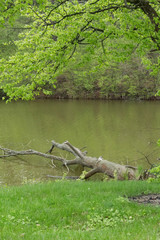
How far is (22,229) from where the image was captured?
596 cm

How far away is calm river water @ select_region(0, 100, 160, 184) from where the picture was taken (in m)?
17.8

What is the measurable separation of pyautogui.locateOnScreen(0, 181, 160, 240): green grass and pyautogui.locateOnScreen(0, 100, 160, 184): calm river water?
5045 mm

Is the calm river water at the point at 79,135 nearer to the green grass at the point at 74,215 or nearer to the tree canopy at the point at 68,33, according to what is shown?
the green grass at the point at 74,215

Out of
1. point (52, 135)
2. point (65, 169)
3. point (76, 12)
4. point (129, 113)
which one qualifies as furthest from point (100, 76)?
point (76, 12)

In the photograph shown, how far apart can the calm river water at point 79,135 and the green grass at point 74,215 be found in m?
5.04

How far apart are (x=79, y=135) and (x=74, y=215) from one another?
18632 mm

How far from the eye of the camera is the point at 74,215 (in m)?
7.33

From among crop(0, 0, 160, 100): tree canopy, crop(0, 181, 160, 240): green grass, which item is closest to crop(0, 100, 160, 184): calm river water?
crop(0, 181, 160, 240): green grass

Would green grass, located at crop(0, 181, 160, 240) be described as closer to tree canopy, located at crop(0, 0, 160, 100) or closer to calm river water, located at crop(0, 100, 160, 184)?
tree canopy, located at crop(0, 0, 160, 100)

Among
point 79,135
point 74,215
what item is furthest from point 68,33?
point 79,135

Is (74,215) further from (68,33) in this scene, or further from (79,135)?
(79,135)

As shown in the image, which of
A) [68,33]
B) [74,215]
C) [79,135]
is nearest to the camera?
[74,215]

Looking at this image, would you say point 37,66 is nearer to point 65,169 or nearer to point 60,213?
point 60,213

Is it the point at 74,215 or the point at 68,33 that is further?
the point at 68,33
